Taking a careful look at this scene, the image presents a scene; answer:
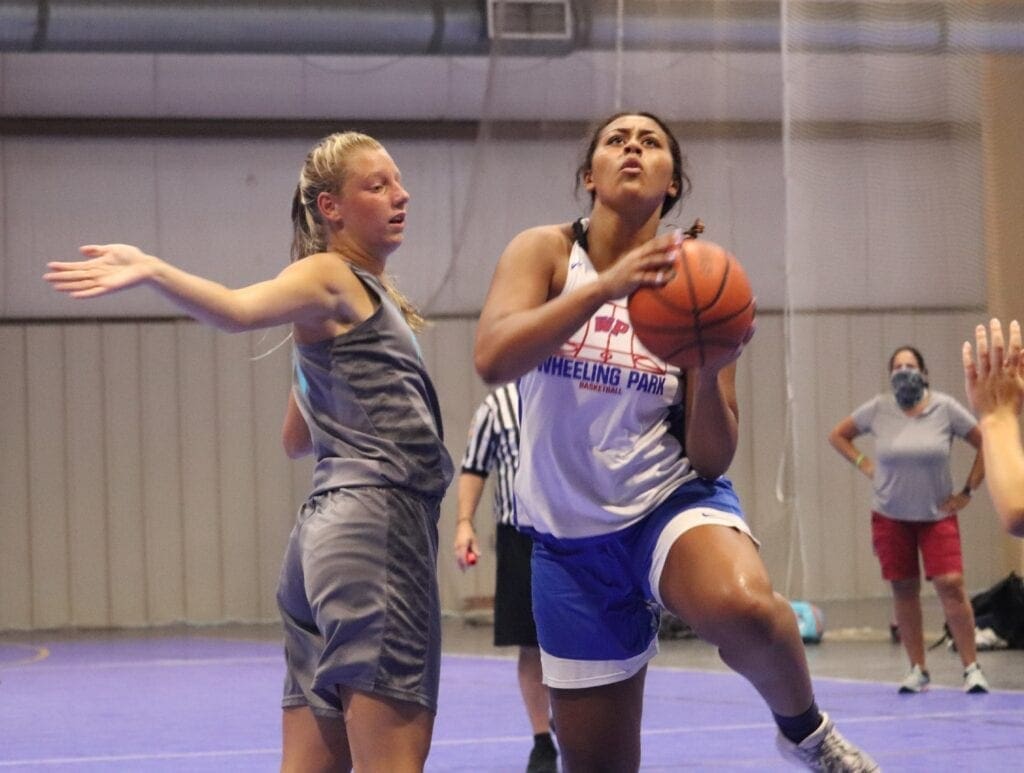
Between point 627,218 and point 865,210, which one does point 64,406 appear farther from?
point 627,218

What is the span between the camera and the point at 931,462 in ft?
28.8

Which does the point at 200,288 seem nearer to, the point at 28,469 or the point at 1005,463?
the point at 1005,463

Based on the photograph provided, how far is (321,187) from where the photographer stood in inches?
138

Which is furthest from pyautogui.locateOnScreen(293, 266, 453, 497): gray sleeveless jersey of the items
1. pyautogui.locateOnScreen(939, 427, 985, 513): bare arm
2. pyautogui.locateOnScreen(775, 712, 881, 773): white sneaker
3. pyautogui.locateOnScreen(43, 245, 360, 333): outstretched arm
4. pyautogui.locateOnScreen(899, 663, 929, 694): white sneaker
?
pyautogui.locateOnScreen(939, 427, 985, 513): bare arm

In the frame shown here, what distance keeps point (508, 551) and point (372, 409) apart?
123 inches

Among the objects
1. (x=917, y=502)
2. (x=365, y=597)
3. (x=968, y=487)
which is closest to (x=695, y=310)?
(x=365, y=597)

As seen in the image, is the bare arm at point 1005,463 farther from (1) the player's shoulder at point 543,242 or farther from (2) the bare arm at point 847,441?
(2) the bare arm at point 847,441

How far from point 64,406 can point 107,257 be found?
466 inches

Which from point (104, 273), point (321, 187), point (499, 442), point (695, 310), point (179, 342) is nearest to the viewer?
point (104, 273)

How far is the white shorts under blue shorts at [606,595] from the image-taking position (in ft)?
12.2

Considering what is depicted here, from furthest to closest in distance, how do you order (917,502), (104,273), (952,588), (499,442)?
(917,502)
(952,588)
(499,442)
(104,273)

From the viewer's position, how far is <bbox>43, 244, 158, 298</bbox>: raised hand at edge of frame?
9.78 feet

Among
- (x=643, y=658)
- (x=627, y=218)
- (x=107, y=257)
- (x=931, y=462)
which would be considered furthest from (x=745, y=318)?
(x=931, y=462)

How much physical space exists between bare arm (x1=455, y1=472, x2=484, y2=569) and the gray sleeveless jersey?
105 inches
